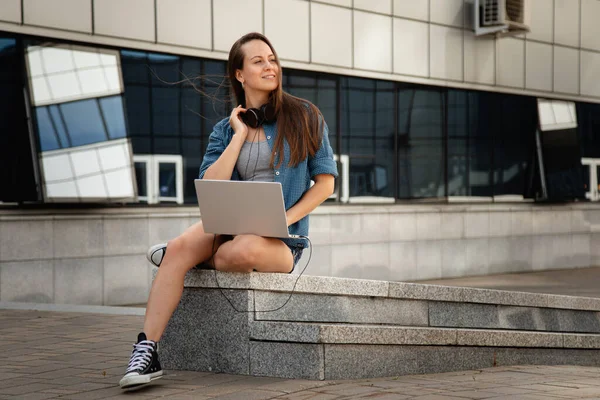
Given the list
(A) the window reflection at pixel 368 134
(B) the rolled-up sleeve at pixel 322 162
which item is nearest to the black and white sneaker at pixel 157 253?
(B) the rolled-up sleeve at pixel 322 162

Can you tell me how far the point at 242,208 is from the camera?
548 centimetres

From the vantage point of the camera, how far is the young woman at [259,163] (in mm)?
5559

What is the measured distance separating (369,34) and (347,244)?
3651 mm

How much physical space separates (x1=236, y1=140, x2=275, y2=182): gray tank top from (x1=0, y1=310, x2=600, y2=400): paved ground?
3.90 feet

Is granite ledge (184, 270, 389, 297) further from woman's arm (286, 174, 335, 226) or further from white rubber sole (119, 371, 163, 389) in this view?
white rubber sole (119, 371, 163, 389)

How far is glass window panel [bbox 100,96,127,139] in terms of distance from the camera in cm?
1271

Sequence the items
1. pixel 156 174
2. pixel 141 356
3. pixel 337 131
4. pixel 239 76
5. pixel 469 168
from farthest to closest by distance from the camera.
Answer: pixel 469 168 < pixel 337 131 < pixel 156 174 < pixel 239 76 < pixel 141 356

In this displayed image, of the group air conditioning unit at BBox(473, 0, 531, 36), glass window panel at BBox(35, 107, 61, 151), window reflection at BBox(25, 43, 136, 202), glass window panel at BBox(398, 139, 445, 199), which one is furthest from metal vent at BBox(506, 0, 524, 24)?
glass window panel at BBox(35, 107, 61, 151)

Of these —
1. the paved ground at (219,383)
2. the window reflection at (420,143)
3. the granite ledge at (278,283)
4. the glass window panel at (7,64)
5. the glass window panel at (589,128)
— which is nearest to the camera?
the paved ground at (219,383)

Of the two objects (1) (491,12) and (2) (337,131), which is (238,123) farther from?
(1) (491,12)

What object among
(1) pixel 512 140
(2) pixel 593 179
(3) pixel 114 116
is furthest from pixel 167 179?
(2) pixel 593 179

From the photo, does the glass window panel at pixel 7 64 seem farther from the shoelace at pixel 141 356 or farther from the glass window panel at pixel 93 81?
the shoelace at pixel 141 356

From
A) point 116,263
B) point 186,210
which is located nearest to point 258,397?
point 116,263

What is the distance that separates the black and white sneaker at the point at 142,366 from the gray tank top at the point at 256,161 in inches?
46.5
